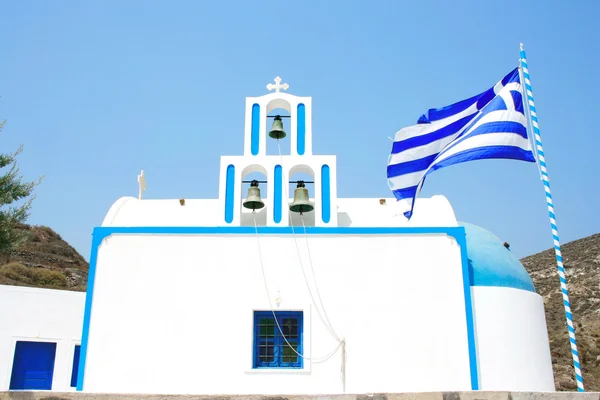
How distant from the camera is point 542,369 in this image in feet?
37.1

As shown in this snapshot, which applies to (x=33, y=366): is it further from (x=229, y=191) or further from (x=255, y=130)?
(x=255, y=130)

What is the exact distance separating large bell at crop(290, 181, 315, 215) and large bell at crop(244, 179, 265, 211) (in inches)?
24.9

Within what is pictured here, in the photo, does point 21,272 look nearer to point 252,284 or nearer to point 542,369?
point 252,284

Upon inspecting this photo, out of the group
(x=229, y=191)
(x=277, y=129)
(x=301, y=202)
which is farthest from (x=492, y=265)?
(x=229, y=191)

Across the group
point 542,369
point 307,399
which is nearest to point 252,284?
point 307,399

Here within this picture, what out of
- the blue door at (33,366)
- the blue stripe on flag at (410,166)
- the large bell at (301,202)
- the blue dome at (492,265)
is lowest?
the blue door at (33,366)

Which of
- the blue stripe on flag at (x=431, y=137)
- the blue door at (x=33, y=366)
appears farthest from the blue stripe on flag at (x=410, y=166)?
the blue door at (x=33, y=366)

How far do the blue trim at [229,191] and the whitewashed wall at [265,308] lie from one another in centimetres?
64

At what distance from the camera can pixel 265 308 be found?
10641 mm

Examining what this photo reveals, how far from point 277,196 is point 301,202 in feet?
1.74

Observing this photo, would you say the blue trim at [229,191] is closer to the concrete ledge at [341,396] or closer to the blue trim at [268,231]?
the blue trim at [268,231]

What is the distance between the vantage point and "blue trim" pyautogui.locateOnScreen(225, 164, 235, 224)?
11539mm

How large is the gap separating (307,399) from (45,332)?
9.53 m

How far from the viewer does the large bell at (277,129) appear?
12354mm
